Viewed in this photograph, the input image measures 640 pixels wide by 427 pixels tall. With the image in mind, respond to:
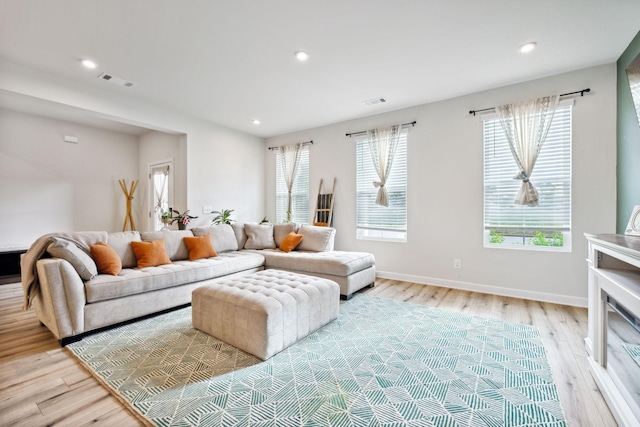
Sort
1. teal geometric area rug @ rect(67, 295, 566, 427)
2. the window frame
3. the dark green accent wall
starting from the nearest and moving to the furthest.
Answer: teal geometric area rug @ rect(67, 295, 566, 427), the dark green accent wall, the window frame

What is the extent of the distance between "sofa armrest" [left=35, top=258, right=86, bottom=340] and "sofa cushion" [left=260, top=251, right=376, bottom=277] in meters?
2.21

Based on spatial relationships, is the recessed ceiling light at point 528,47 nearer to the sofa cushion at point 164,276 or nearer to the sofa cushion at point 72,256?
the sofa cushion at point 164,276

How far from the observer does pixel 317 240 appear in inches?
174

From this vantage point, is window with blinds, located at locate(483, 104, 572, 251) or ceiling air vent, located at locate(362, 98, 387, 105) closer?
window with blinds, located at locate(483, 104, 572, 251)

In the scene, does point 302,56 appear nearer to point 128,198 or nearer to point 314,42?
point 314,42

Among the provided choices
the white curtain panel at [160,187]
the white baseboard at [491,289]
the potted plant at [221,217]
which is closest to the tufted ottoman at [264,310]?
the white baseboard at [491,289]

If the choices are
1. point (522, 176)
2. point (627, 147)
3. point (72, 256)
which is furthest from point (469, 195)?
point (72, 256)

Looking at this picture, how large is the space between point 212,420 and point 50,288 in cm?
186

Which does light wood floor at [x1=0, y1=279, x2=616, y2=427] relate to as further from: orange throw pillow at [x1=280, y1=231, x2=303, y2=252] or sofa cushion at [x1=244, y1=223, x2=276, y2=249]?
sofa cushion at [x1=244, y1=223, x2=276, y2=249]

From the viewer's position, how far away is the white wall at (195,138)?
3318 millimetres

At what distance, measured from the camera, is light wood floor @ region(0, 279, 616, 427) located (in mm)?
1526

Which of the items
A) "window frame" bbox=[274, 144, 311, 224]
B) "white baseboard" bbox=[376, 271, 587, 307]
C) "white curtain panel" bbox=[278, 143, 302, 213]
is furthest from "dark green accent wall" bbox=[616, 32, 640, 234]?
"white curtain panel" bbox=[278, 143, 302, 213]

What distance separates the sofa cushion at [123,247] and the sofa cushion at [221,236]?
0.88 metres

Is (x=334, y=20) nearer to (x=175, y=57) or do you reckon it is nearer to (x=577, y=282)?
(x=175, y=57)
